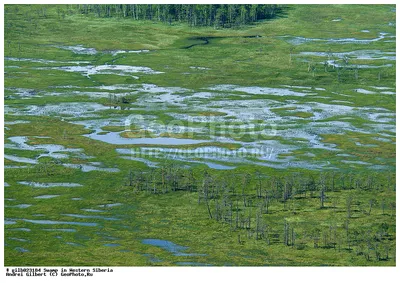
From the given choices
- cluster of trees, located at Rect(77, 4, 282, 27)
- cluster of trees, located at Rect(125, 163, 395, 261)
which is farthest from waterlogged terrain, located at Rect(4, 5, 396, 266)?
cluster of trees, located at Rect(77, 4, 282, 27)

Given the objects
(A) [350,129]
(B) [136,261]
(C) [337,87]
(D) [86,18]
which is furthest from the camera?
(D) [86,18]

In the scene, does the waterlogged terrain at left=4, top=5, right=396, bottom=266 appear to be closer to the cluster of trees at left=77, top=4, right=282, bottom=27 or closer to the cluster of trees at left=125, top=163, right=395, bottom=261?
the cluster of trees at left=125, top=163, right=395, bottom=261

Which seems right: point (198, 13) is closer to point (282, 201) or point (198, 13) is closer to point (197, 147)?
point (197, 147)

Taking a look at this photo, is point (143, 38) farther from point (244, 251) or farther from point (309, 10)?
point (244, 251)

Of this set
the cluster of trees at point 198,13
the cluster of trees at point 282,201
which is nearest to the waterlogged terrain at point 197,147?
the cluster of trees at point 282,201

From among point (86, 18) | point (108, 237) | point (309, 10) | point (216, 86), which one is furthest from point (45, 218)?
point (309, 10)
